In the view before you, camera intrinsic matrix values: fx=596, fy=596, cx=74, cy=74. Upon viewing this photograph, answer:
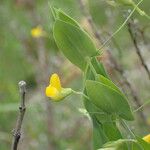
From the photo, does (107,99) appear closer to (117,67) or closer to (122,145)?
(122,145)

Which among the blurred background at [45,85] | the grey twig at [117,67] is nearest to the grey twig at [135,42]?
the grey twig at [117,67]

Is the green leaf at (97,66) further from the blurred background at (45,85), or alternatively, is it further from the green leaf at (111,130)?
the blurred background at (45,85)

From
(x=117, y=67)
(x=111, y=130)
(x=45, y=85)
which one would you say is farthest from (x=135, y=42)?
(x=45, y=85)

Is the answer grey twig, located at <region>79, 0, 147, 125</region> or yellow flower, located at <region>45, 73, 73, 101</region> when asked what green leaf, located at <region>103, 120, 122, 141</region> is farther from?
grey twig, located at <region>79, 0, 147, 125</region>

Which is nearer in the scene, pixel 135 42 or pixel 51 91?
pixel 51 91

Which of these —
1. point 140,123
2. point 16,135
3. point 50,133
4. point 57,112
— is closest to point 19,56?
point 57,112

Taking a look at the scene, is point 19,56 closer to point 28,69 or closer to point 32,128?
point 28,69

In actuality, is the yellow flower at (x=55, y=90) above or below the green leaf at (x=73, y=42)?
below
